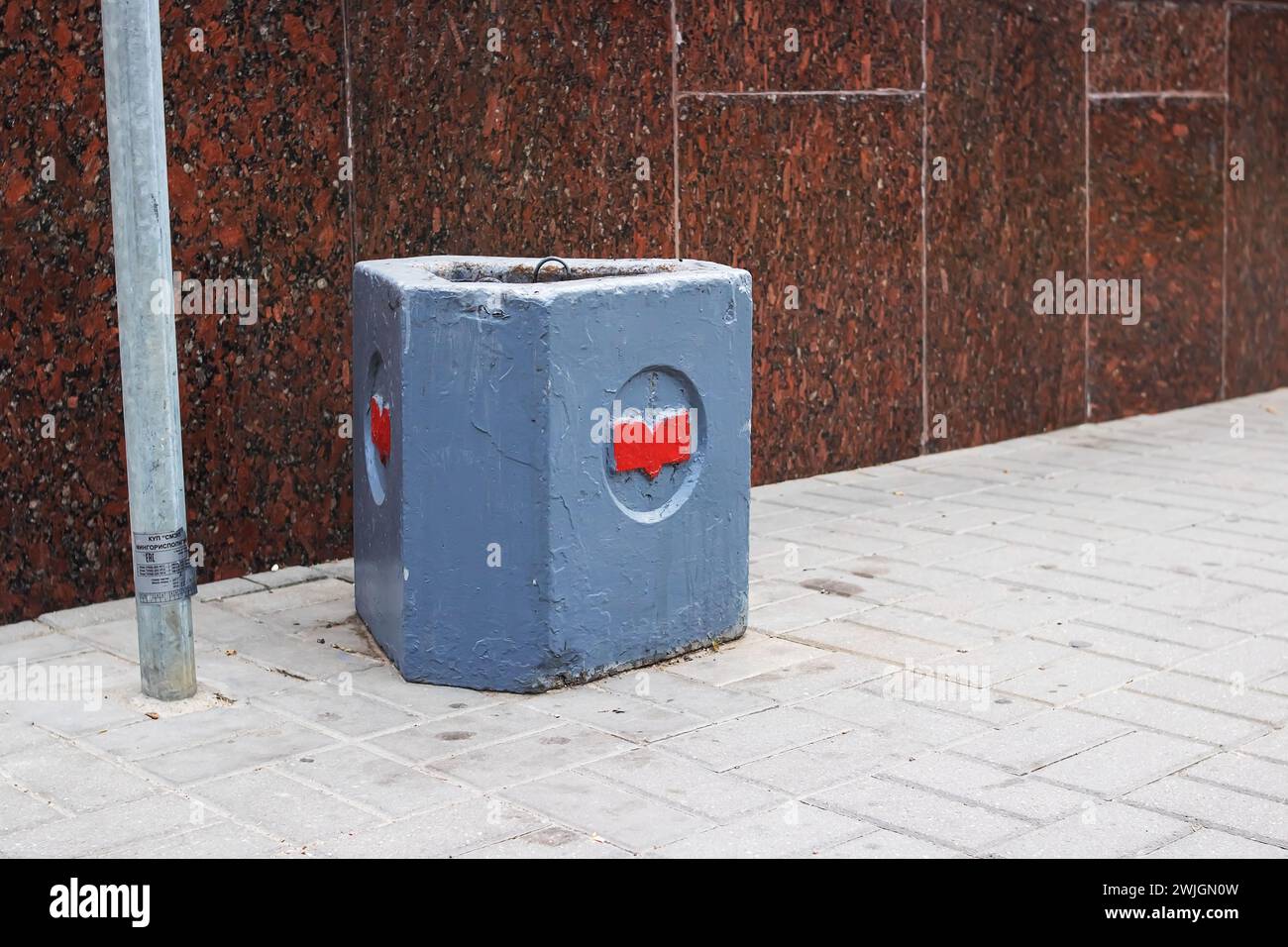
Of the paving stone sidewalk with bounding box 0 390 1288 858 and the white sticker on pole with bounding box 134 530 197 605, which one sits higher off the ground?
the white sticker on pole with bounding box 134 530 197 605

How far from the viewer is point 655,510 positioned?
507cm

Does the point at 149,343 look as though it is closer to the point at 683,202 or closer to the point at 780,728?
the point at 780,728

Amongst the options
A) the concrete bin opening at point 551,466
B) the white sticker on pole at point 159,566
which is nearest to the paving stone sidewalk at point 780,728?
the concrete bin opening at point 551,466

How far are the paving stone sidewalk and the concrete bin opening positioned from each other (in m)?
0.15

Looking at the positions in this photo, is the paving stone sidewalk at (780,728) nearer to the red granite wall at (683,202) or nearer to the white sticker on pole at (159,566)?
the white sticker on pole at (159,566)

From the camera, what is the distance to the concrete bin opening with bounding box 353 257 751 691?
4.74m

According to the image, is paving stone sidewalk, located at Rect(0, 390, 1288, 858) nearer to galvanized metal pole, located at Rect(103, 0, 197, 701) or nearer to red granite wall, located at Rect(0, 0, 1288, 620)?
galvanized metal pole, located at Rect(103, 0, 197, 701)

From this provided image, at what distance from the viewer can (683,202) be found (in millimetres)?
7512

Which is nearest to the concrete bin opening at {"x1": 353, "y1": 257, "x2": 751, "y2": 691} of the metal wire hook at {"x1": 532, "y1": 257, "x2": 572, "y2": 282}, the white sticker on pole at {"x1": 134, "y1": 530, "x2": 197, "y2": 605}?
the metal wire hook at {"x1": 532, "y1": 257, "x2": 572, "y2": 282}

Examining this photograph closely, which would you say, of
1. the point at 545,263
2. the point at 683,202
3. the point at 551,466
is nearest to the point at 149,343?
the point at 551,466

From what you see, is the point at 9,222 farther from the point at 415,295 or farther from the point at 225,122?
the point at 415,295

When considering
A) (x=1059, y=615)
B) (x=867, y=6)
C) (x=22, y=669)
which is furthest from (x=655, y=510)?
(x=867, y=6)

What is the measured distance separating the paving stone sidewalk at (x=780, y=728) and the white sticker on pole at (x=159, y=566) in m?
0.32

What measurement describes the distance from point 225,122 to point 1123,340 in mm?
5458
